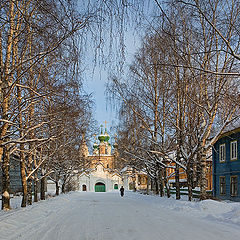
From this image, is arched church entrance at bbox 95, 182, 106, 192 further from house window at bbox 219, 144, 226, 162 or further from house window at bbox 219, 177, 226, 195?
house window at bbox 219, 144, 226, 162

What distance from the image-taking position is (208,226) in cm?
1162

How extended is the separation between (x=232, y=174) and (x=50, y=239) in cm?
2132

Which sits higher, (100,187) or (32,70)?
(32,70)

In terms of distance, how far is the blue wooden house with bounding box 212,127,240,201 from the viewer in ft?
86.7

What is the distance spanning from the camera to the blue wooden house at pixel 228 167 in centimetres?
2644

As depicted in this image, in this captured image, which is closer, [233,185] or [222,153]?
[233,185]

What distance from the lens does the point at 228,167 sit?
28422 millimetres

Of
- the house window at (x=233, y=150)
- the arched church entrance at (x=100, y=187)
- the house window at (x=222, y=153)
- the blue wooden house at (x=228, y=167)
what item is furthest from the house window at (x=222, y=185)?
the arched church entrance at (x=100, y=187)

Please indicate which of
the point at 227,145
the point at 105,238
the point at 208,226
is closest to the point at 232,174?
the point at 227,145

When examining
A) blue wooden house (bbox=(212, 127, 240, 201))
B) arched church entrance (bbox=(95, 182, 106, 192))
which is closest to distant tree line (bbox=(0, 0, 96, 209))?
blue wooden house (bbox=(212, 127, 240, 201))

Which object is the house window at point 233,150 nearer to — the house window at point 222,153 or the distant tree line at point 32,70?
the house window at point 222,153

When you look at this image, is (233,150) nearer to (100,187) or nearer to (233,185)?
(233,185)

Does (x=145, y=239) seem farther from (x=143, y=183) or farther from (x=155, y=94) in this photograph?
(x=143, y=183)

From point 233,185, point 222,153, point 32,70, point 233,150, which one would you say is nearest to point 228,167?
point 233,185
